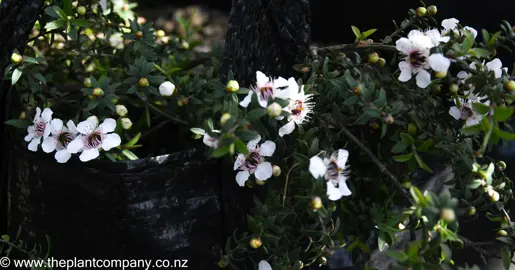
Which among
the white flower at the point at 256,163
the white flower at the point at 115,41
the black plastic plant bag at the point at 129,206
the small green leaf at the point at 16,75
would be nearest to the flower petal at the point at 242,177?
the white flower at the point at 256,163

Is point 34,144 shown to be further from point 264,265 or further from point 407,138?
point 407,138

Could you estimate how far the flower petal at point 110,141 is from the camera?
1.15 m

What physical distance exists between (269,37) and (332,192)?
32 cm

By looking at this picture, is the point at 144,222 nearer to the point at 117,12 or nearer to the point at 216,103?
the point at 216,103

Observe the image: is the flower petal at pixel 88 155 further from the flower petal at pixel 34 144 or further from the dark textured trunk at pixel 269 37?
the dark textured trunk at pixel 269 37

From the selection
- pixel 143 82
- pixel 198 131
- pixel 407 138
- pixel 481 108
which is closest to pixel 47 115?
pixel 143 82

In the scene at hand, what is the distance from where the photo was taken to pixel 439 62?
3.41 feet

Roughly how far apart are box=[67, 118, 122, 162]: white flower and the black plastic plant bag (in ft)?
0.09

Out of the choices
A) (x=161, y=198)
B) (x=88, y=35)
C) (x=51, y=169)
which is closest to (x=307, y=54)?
(x=161, y=198)

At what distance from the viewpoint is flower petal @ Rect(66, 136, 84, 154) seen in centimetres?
113

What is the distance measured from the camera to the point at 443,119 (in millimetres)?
1237

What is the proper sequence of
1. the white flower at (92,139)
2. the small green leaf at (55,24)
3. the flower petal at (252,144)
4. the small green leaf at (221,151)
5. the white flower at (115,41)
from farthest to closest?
1. the white flower at (115,41)
2. the small green leaf at (55,24)
3. the white flower at (92,139)
4. the flower petal at (252,144)
5. the small green leaf at (221,151)

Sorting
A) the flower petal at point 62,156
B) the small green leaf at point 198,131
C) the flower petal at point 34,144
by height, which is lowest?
the flower petal at point 34,144

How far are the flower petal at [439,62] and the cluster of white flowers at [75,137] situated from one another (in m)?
0.52
